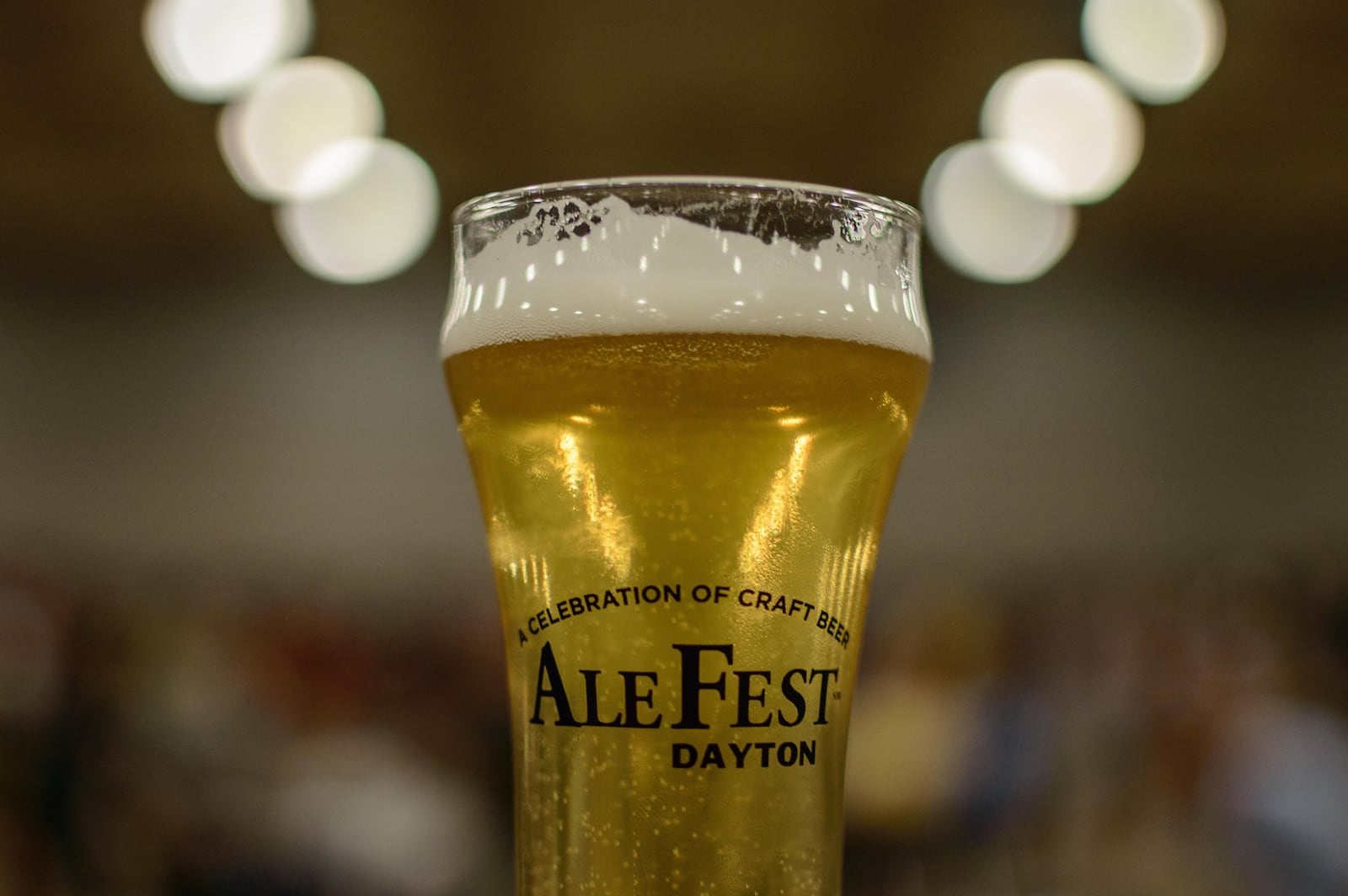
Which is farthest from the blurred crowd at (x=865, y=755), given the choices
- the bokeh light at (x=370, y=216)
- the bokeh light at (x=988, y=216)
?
the bokeh light at (x=988, y=216)

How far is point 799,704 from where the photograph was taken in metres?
0.74

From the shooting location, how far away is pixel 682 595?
719 mm

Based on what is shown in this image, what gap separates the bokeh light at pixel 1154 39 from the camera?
3246 millimetres

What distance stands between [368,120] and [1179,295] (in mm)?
5024

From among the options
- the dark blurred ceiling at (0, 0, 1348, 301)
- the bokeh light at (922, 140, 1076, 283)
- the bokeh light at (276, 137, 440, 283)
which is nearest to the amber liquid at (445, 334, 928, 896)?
the dark blurred ceiling at (0, 0, 1348, 301)

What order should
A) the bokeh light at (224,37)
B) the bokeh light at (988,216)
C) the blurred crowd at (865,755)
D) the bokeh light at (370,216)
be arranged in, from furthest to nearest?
the bokeh light at (988,216)
the bokeh light at (370,216)
the bokeh light at (224,37)
the blurred crowd at (865,755)

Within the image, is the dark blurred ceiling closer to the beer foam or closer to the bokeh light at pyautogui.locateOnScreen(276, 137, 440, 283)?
the bokeh light at pyautogui.locateOnScreen(276, 137, 440, 283)

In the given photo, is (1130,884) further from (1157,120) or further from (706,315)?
(1157,120)

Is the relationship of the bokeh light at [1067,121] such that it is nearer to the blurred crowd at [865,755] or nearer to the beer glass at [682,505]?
the blurred crowd at [865,755]

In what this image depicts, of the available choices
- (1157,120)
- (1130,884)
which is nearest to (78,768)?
(1130,884)

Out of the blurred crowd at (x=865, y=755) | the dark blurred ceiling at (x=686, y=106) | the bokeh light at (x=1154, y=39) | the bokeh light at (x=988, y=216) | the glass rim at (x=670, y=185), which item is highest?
the dark blurred ceiling at (x=686, y=106)

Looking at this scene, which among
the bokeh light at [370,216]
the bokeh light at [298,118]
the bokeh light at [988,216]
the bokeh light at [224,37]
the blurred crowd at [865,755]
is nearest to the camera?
the blurred crowd at [865,755]

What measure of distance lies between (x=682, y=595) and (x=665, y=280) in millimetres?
160

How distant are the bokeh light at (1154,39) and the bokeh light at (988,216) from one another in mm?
1069
